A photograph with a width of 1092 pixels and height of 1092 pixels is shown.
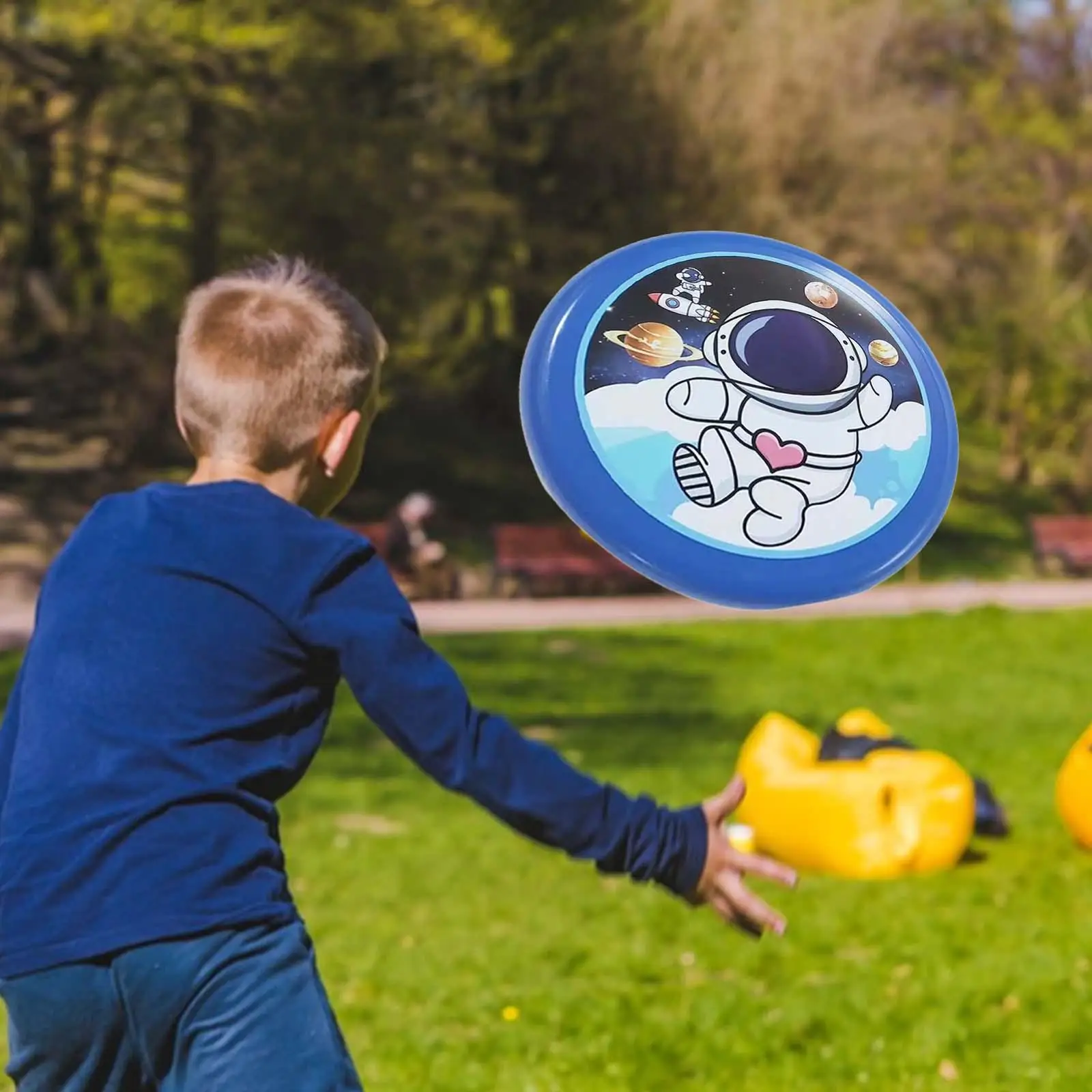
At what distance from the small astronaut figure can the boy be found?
1.08 m

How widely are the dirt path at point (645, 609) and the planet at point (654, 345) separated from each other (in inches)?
531

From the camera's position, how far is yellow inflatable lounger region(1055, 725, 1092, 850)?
7.36m

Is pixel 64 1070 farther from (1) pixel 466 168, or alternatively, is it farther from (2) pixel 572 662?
(1) pixel 466 168

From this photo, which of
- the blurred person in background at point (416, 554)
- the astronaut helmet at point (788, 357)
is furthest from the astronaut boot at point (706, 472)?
the blurred person in background at point (416, 554)

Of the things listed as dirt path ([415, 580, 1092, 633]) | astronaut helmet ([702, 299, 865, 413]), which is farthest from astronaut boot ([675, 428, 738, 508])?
dirt path ([415, 580, 1092, 633])

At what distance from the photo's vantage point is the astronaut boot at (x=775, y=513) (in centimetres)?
310

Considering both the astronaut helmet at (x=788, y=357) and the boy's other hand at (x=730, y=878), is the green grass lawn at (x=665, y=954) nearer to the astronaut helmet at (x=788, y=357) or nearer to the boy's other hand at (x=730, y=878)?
the astronaut helmet at (x=788, y=357)

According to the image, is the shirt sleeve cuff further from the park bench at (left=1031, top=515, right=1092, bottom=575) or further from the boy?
the park bench at (left=1031, top=515, right=1092, bottom=575)

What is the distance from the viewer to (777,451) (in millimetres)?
3234

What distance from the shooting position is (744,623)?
725 inches

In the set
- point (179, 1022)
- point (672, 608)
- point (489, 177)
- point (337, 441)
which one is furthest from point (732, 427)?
point (489, 177)

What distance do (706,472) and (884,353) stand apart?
22.8 inches

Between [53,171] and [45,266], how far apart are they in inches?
61.6

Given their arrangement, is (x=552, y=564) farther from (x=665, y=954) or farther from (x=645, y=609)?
Answer: (x=665, y=954)
